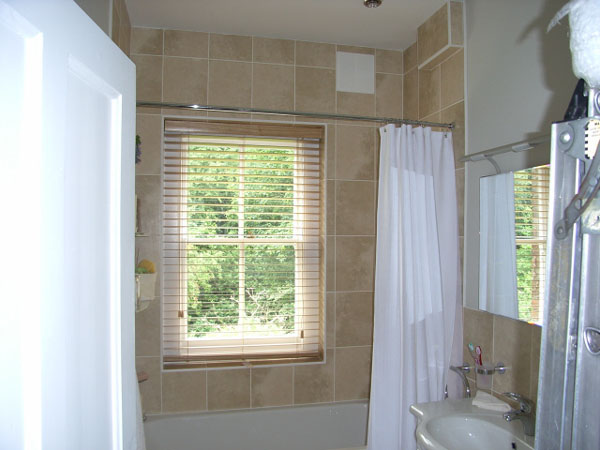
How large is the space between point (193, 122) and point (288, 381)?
1.74 metres

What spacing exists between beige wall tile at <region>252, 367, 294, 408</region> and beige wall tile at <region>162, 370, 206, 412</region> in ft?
1.05

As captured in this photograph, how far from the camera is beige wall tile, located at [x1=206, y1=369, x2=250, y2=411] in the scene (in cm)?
255

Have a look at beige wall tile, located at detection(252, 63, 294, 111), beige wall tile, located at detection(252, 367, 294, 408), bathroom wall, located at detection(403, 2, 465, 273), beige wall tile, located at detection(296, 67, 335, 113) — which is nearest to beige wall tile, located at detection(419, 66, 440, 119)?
bathroom wall, located at detection(403, 2, 465, 273)

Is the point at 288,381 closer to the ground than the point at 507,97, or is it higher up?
closer to the ground

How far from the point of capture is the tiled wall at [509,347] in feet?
5.45

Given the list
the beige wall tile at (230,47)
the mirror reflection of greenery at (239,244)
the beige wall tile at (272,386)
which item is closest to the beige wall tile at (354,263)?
the mirror reflection of greenery at (239,244)

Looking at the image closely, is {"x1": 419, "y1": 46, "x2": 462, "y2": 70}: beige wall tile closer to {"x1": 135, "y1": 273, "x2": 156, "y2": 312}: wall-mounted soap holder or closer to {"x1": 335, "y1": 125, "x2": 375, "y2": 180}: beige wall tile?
{"x1": 335, "y1": 125, "x2": 375, "y2": 180}: beige wall tile

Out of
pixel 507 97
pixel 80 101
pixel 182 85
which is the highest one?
pixel 182 85

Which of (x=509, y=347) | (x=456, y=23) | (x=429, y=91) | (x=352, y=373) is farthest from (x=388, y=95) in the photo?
(x=352, y=373)

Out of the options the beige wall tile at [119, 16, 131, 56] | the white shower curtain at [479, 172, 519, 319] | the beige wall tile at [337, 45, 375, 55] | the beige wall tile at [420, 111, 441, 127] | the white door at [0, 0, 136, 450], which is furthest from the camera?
the beige wall tile at [337, 45, 375, 55]

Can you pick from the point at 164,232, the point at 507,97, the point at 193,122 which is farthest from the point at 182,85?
the point at 507,97

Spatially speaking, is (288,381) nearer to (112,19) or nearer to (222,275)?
(222,275)

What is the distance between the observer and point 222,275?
8.66ft

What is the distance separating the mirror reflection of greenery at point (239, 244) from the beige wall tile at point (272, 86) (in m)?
0.30
